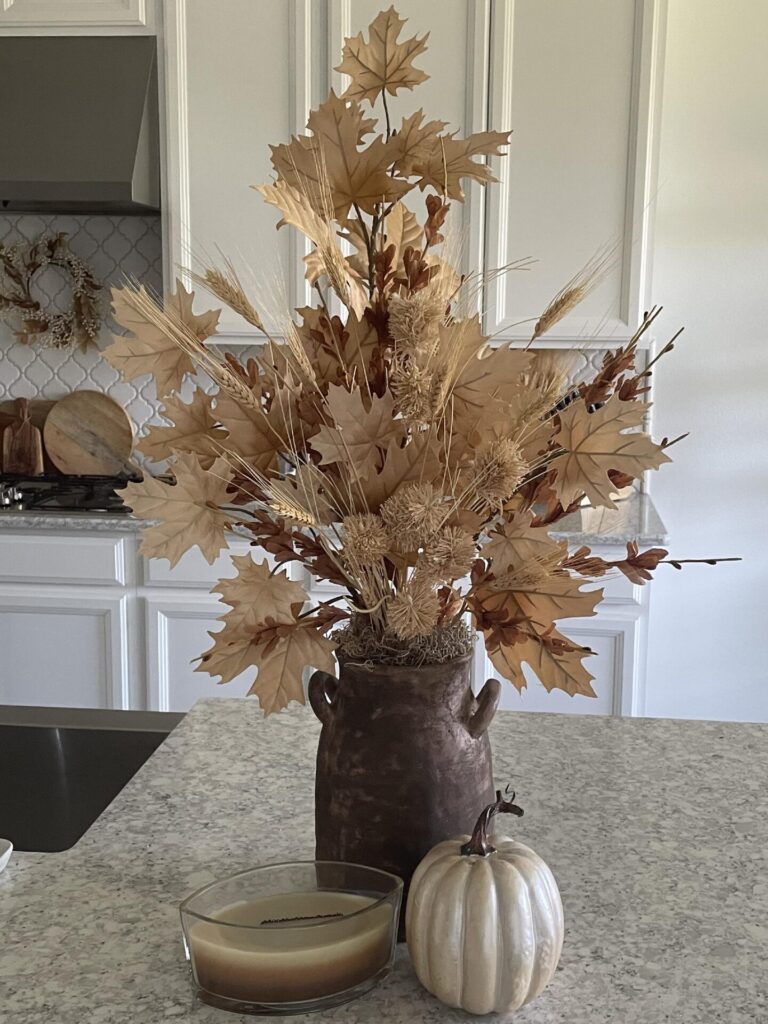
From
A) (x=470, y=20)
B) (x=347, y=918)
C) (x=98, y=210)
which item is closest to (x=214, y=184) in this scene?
(x=98, y=210)

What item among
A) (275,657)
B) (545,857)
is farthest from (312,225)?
(545,857)

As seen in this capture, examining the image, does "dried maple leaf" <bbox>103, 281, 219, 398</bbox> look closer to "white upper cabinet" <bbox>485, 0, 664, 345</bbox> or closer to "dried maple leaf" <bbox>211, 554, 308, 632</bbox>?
"dried maple leaf" <bbox>211, 554, 308, 632</bbox>

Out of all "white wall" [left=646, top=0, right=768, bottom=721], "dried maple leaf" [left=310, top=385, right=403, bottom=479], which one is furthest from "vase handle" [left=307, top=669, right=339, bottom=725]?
"white wall" [left=646, top=0, right=768, bottom=721]

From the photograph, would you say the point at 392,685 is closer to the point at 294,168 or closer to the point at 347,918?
the point at 347,918

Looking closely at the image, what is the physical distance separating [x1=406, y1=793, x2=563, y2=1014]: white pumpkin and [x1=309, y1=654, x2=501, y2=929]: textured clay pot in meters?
0.08

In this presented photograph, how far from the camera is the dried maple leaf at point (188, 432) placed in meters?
0.85

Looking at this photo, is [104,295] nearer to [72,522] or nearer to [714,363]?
[72,522]

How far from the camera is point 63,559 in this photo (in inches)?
115

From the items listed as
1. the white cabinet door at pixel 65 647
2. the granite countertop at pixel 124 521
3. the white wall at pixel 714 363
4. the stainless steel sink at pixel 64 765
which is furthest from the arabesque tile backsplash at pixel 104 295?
the stainless steel sink at pixel 64 765

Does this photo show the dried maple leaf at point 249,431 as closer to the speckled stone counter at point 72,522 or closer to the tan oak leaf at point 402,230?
the tan oak leaf at point 402,230

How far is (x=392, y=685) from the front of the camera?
88cm

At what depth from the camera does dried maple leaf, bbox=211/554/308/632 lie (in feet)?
2.67

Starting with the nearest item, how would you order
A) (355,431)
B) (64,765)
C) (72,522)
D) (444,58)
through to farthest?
(355,431)
(64,765)
(444,58)
(72,522)

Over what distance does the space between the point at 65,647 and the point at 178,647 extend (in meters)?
0.32
